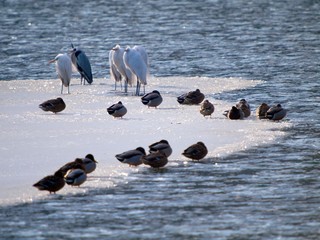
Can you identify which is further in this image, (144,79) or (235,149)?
(144,79)

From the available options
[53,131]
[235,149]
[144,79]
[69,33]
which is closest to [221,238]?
[235,149]

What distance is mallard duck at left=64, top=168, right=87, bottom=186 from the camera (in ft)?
40.5

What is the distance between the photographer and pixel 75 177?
12.3 meters

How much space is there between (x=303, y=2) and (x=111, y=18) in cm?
982

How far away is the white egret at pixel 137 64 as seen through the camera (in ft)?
66.9

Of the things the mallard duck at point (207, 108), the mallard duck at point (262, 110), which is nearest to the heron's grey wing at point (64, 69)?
the mallard duck at point (207, 108)

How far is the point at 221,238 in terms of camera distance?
1036 centimetres

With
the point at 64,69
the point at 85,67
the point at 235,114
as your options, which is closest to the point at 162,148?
the point at 235,114

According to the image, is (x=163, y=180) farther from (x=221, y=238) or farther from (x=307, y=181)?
(x=221, y=238)

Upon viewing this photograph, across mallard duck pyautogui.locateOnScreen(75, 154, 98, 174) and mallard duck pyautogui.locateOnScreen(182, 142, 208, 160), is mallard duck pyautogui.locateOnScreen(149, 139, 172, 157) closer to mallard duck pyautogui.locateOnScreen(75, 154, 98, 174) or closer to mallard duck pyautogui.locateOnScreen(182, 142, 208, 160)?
mallard duck pyautogui.locateOnScreen(182, 142, 208, 160)

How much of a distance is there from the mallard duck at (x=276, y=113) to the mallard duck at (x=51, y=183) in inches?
220

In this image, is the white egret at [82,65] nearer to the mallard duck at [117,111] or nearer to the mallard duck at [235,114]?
the mallard duck at [117,111]

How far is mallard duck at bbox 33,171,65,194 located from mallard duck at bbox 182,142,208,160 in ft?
7.44

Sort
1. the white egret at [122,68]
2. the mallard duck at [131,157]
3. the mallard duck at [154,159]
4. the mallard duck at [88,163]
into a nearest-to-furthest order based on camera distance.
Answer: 1. the mallard duck at [88,163]
2. the mallard duck at [154,159]
3. the mallard duck at [131,157]
4. the white egret at [122,68]
